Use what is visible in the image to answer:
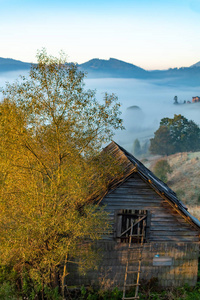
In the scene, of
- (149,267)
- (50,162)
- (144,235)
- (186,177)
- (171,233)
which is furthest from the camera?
(186,177)

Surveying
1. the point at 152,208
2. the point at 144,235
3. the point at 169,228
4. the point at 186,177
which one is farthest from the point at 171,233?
the point at 186,177

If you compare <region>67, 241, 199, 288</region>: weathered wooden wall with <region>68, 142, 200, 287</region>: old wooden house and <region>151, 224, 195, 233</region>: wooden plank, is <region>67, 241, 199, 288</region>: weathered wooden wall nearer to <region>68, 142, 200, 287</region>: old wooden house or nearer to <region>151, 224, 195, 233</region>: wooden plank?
<region>68, 142, 200, 287</region>: old wooden house

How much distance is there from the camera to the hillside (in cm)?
5050

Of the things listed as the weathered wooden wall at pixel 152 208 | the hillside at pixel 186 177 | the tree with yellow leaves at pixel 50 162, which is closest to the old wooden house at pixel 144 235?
the weathered wooden wall at pixel 152 208

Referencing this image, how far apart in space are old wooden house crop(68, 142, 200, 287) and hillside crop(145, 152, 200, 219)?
29.0 meters

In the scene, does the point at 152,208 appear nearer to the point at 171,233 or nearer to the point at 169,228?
the point at 169,228

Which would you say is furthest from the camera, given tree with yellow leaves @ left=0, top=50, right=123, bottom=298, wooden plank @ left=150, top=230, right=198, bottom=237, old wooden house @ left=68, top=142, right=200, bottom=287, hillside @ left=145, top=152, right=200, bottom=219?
hillside @ left=145, top=152, right=200, bottom=219

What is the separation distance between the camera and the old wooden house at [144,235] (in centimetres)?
1623

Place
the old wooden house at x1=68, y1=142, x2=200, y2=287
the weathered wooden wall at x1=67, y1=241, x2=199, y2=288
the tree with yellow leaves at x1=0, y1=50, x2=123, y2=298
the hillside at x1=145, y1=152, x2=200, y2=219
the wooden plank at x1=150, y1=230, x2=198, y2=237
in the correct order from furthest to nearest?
1. the hillside at x1=145, y1=152, x2=200, y2=219
2. the wooden plank at x1=150, y1=230, x2=198, y2=237
3. the weathered wooden wall at x1=67, y1=241, x2=199, y2=288
4. the old wooden house at x1=68, y1=142, x2=200, y2=287
5. the tree with yellow leaves at x1=0, y1=50, x2=123, y2=298

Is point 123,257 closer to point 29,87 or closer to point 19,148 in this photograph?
point 19,148

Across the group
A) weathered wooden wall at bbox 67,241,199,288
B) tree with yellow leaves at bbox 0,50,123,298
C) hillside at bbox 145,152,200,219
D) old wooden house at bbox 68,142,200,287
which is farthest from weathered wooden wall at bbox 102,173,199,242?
hillside at bbox 145,152,200,219

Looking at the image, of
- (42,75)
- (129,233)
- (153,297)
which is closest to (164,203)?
(129,233)

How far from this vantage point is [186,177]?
60781 mm

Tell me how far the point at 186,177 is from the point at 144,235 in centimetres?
4621
